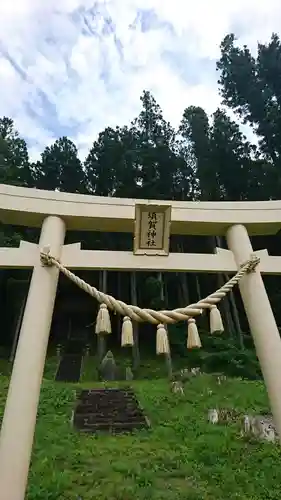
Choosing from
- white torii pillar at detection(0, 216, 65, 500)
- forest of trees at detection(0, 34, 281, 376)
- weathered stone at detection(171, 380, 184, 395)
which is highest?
forest of trees at detection(0, 34, 281, 376)

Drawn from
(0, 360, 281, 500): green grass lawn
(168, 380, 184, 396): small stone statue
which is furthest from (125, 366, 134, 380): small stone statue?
(0, 360, 281, 500): green grass lawn

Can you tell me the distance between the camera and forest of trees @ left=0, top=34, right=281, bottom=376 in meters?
13.6

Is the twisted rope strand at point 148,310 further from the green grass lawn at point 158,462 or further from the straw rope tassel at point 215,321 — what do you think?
the green grass lawn at point 158,462

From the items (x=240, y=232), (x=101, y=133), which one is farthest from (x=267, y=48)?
(x=240, y=232)

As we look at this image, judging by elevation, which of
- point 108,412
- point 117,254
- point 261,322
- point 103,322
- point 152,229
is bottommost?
point 103,322

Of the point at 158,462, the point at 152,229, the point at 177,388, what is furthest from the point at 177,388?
the point at 152,229

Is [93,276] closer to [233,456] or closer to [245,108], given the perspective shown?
[245,108]

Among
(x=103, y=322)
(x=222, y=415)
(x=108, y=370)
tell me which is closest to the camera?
(x=103, y=322)

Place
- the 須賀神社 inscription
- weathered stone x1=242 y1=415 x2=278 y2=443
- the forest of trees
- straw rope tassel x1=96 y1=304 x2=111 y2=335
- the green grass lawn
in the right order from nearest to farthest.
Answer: straw rope tassel x1=96 y1=304 x2=111 y2=335
the 須賀神社 inscription
the green grass lawn
weathered stone x1=242 y1=415 x2=278 y2=443
the forest of trees

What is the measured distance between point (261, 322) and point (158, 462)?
241 cm

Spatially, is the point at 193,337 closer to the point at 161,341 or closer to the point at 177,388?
the point at 161,341

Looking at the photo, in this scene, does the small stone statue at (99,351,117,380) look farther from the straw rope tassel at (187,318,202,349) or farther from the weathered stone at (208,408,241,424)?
the straw rope tassel at (187,318,202,349)

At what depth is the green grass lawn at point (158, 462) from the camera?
356 cm

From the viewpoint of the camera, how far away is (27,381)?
232 cm
